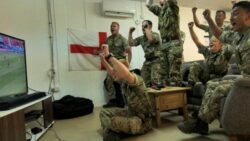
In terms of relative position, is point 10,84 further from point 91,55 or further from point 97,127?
point 91,55

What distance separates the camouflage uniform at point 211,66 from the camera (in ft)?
9.53

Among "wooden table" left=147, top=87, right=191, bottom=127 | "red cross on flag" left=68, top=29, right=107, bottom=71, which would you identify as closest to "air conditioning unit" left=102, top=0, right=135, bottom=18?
"red cross on flag" left=68, top=29, right=107, bottom=71

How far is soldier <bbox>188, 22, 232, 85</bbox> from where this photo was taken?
2908 millimetres

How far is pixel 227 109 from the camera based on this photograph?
165 cm

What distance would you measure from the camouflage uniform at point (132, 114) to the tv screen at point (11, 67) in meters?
0.94

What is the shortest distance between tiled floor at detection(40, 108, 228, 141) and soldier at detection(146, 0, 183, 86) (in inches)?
23.4

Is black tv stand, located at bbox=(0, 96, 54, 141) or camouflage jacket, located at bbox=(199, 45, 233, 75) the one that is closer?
black tv stand, located at bbox=(0, 96, 54, 141)

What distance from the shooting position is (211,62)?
9.93ft

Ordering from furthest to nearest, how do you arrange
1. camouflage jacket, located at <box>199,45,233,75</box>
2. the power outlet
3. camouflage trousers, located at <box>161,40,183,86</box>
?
the power outlet
camouflage trousers, located at <box>161,40,183,86</box>
camouflage jacket, located at <box>199,45,233,75</box>

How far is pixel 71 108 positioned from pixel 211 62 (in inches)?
83.0

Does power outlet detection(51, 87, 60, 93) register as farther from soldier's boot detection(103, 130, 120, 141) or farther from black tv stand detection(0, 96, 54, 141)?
soldier's boot detection(103, 130, 120, 141)

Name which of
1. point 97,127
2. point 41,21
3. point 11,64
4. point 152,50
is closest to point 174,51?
point 152,50

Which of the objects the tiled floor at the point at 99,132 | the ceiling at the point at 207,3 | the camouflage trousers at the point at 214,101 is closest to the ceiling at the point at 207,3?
the ceiling at the point at 207,3

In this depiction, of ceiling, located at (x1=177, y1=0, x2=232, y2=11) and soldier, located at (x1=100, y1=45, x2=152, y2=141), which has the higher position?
ceiling, located at (x1=177, y1=0, x2=232, y2=11)
